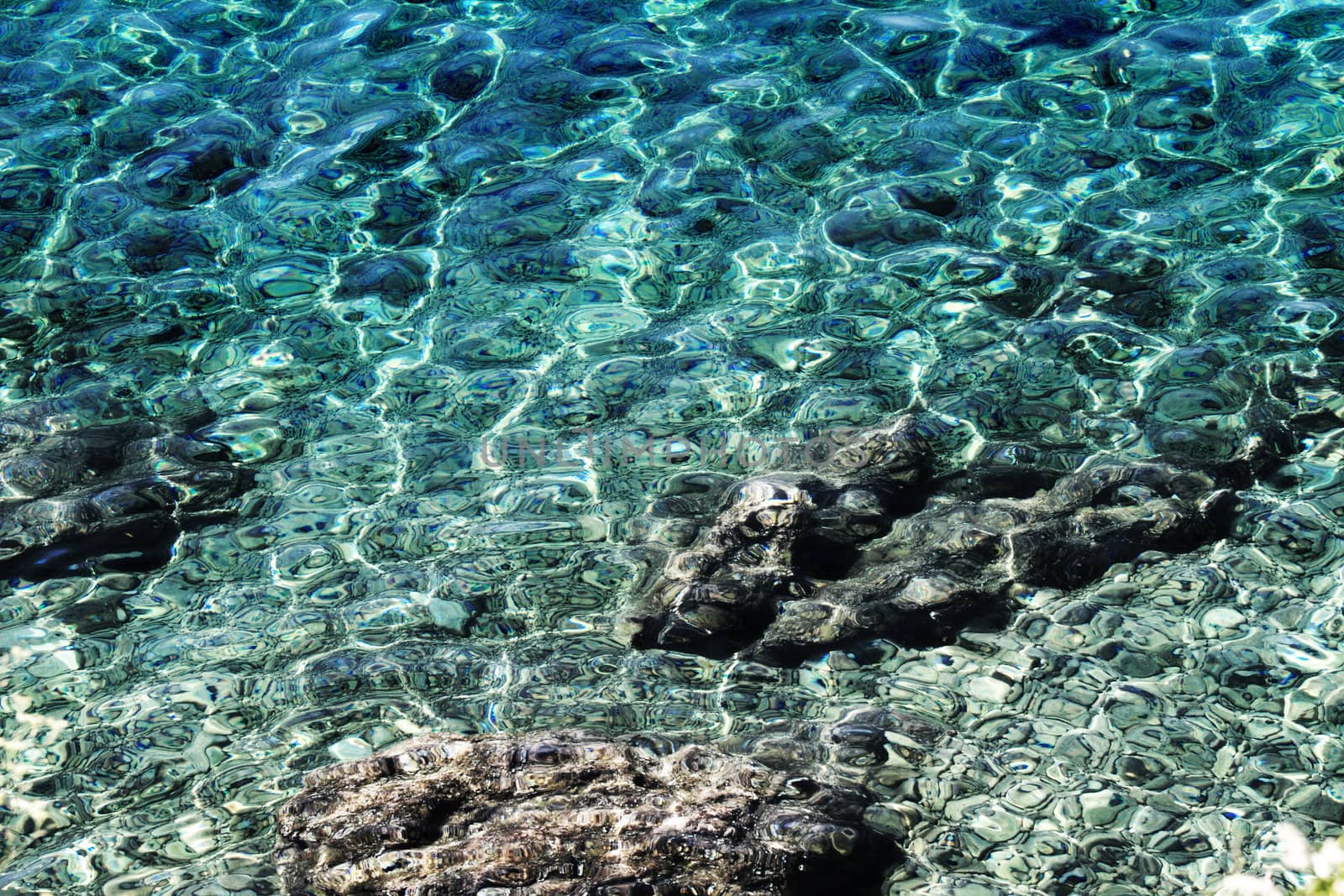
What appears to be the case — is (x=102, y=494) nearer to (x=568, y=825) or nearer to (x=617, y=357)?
(x=617, y=357)

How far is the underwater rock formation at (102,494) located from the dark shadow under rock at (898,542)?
1.78 meters

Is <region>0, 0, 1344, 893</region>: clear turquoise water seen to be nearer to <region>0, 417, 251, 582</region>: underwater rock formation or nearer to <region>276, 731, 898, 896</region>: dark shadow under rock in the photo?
<region>0, 417, 251, 582</region>: underwater rock formation

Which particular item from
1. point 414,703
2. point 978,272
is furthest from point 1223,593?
point 414,703

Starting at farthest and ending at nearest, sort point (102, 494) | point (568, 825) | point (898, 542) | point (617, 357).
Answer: point (617, 357), point (102, 494), point (898, 542), point (568, 825)

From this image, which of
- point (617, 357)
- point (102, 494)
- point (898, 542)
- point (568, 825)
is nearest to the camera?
point (568, 825)

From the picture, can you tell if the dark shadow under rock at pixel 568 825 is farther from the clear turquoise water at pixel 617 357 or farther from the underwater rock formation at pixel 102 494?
the underwater rock formation at pixel 102 494

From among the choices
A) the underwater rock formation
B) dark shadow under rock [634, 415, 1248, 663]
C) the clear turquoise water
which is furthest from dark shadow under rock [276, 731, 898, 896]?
the underwater rock formation

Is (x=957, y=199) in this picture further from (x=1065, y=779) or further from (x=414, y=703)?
(x=414, y=703)

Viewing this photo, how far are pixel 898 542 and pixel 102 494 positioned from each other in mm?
2836

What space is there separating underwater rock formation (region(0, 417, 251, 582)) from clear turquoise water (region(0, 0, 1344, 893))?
0.02m

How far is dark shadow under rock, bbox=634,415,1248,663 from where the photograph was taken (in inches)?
151

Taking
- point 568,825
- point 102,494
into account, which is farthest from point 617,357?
point 568,825

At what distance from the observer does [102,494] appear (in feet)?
14.5

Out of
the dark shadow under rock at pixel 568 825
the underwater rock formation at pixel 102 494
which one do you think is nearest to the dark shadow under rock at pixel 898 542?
the dark shadow under rock at pixel 568 825
